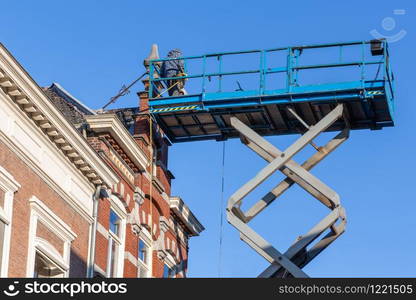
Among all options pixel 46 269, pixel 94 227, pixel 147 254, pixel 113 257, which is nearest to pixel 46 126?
pixel 46 269

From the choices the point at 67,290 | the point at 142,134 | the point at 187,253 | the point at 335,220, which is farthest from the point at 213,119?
the point at 67,290

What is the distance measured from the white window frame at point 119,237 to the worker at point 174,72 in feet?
11.9

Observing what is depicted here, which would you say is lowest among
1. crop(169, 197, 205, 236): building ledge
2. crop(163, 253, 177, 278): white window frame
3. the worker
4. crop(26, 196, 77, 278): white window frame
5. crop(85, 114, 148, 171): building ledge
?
crop(26, 196, 77, 278): white window frame

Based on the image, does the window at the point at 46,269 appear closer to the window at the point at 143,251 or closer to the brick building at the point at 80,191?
the brick building at the point at 80,191

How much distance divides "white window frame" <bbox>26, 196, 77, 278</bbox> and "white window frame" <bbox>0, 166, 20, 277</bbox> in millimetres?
1074

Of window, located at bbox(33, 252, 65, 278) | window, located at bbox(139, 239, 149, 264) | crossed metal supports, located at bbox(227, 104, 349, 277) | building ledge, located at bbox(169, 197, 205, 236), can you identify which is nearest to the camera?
window, located at bbox(33, 252, 65, 278)

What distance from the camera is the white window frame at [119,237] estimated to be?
111 feet

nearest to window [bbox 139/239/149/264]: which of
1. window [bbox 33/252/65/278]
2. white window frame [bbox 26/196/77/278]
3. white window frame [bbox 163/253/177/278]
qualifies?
white window frame [bbox 163/253/177/278]

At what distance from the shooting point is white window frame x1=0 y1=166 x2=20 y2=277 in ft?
89.4

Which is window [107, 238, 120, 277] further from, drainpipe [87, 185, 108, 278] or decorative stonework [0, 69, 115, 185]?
decorative stonework [0, 69, 115, 185]

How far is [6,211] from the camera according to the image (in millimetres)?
27609

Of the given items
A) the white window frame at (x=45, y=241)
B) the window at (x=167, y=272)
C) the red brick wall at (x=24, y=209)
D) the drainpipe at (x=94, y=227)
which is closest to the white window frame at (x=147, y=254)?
the window at (x=167, y=272)

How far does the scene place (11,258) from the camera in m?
27.6

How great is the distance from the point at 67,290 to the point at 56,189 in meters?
7.60
